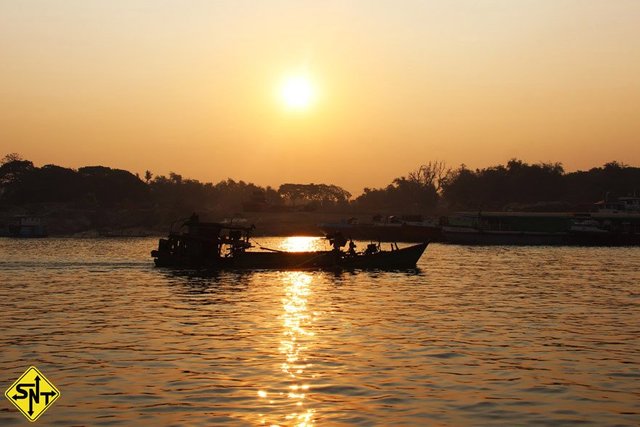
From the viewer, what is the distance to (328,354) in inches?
935

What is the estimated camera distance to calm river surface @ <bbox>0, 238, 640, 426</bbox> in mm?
17266

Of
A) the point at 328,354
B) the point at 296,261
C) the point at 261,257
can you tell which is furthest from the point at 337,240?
the point at 328,354

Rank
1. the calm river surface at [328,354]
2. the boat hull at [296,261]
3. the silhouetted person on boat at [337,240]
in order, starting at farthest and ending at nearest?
the boat hull at [296,261] < the silhouetted person on boat at [337,240] < the calm river surface at [328,354]

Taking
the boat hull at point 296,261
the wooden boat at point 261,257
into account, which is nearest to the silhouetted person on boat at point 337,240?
the wooden boat at point 261,257

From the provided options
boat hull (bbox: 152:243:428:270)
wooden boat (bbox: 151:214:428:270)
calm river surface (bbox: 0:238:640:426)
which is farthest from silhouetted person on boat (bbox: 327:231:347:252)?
calm river surface (bbox: 0:238:640:426)

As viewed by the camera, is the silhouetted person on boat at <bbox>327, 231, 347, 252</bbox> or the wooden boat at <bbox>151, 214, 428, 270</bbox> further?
the wooden boat at <bbox>151, 214, 428, 270</bbox>

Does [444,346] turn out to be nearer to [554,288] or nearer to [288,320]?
[288,320]

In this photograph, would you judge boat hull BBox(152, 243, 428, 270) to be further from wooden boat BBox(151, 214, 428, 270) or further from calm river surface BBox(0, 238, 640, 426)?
calm river surface BBox(0, 238, 640, 426)

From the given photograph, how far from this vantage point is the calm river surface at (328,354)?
1727 cm

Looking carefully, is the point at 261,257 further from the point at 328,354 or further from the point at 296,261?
the point at 328,354

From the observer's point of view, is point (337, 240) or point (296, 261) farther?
point (296, 261)

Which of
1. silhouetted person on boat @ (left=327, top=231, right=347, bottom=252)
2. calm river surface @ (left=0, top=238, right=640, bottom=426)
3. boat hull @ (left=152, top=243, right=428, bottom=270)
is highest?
silhouetted person on boat @ (left=327, top=231, right=347, bottom=252)

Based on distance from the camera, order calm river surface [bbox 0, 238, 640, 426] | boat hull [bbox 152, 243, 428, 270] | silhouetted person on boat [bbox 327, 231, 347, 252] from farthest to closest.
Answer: boat hull [bbox 152, 243, 428, 270] < silhouetted person on boat [bbox 327, 231, 347, 252] < calm river surface [bbox 0, 238, 640, 426]

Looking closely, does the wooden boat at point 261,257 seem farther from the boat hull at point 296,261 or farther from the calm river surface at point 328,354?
the calm river surface at point 328,354
